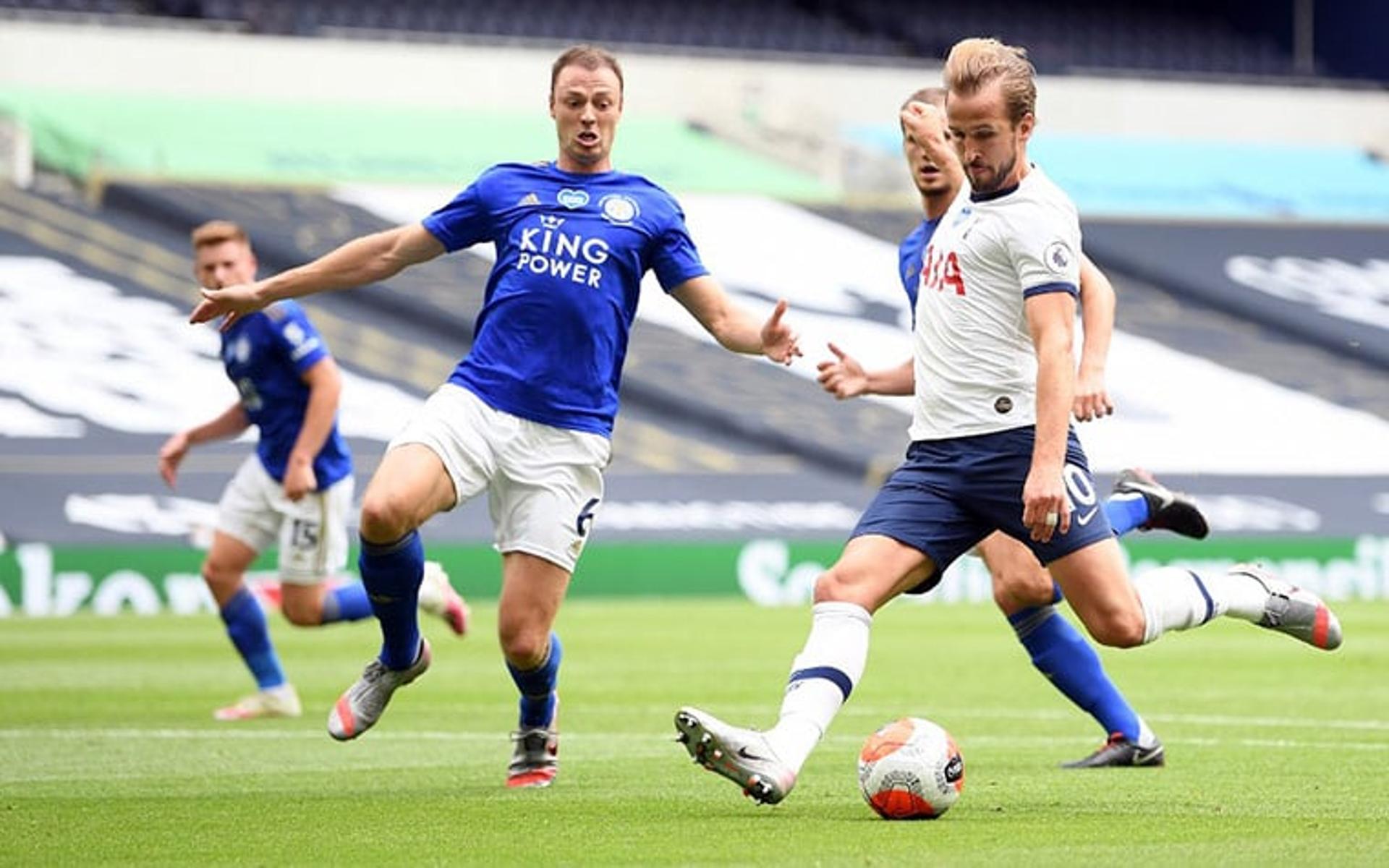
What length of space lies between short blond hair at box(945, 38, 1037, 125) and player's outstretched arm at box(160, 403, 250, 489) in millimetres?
6189

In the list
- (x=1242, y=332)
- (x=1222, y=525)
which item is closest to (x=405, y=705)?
(x=1222, y=525)

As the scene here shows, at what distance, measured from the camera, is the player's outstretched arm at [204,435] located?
12586mm

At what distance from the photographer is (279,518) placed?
480 inches

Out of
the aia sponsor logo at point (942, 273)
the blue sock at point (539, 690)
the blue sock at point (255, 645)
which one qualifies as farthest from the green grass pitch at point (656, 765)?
the aia sponsor logo at point (942, 273)

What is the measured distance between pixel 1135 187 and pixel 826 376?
90.1 feet

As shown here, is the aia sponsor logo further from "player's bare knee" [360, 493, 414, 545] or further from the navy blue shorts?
"player's bare knee" [360, 493, 414, 545]

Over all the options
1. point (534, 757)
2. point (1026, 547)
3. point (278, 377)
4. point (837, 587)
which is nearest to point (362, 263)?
point (534, 757)

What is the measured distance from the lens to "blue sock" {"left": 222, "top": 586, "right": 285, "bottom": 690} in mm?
12047

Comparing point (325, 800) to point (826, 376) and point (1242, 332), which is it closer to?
point (826, 376)

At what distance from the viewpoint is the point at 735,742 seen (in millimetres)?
6672

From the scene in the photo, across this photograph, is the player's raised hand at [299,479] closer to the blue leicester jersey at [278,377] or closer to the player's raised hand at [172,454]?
the blue leicester jersey at [278,377]

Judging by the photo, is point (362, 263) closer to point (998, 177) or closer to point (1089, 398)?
point (998, 177)

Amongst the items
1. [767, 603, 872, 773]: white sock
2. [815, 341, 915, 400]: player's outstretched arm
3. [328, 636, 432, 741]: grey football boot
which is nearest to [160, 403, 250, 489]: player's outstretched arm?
[328, 636, 432, 741]: grey football boot

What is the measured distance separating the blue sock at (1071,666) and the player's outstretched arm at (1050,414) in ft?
6.55
